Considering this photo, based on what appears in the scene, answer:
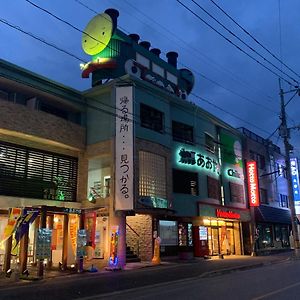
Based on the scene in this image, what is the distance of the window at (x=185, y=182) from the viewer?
27.7 m

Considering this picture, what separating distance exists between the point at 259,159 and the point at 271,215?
5788 mm

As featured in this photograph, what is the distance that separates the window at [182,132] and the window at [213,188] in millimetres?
3530

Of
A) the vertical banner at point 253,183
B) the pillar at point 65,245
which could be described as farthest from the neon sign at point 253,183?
the pillar at point 65,245

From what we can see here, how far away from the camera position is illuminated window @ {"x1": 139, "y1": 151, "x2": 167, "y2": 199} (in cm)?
2428

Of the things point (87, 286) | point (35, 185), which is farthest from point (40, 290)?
point (35, 185)

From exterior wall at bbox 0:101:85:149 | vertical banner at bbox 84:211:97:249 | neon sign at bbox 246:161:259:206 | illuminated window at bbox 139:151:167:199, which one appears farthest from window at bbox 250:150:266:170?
vertical banner at bbox 84:211:97:249

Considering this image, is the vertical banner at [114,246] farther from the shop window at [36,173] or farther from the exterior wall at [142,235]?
the shop window at [36,173]

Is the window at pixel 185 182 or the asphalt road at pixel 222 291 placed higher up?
the window at pixel 185 182

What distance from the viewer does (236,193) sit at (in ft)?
112

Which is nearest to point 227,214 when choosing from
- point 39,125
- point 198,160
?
point 198,160

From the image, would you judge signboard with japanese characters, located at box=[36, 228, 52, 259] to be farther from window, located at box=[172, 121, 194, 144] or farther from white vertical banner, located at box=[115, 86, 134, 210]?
window, located at box=[172, 121, 194, 144]

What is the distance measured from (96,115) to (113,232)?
323 inches

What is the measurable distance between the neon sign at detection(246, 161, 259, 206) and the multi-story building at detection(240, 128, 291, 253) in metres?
0.85

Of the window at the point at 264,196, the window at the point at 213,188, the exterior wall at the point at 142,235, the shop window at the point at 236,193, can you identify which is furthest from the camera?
the window at the point at 264,196
